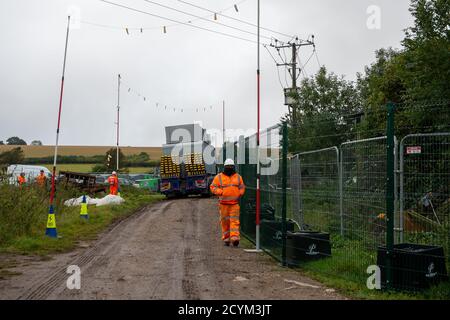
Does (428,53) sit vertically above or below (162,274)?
above

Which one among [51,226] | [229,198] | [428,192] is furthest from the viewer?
[51,226]

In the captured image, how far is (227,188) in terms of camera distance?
11.8m

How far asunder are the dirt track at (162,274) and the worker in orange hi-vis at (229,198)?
0.35 m

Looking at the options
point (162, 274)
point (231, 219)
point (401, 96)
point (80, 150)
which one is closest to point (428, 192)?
point (162, 274)

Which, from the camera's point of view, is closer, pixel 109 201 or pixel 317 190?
pixel 317 190

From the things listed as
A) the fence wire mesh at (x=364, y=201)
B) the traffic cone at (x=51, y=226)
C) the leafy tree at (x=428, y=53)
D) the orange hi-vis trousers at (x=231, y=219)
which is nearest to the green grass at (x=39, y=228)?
the traffic cone at (x=51, y=226)

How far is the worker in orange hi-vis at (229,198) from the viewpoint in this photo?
1169cm

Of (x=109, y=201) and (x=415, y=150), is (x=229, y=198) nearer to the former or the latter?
(x=415, y=150)

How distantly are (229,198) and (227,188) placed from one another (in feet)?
0.70

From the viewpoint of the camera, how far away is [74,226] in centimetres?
1498

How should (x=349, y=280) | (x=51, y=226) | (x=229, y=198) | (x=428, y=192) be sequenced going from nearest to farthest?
(x=428, y=192)
(x=349, y=280)
(x=229, y=198)
(x=51, y=226)

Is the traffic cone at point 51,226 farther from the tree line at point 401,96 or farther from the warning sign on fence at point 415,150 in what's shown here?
the warning sign on fence at point 415,150

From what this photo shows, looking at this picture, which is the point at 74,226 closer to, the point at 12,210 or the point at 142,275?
the point at 12,210
